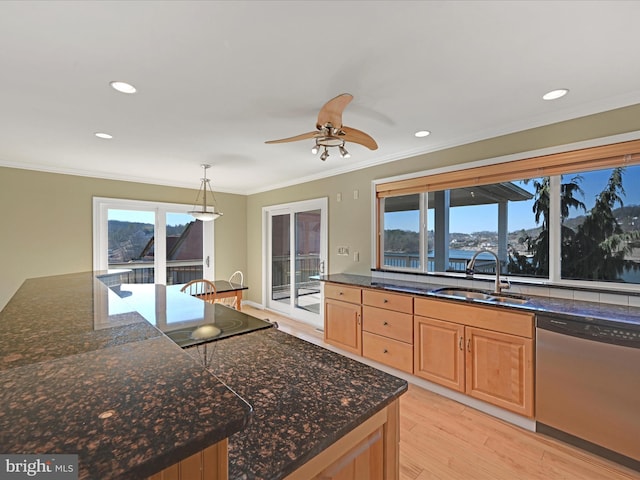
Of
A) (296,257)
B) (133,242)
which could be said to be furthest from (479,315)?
(133,242)

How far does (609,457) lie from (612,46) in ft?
8.08

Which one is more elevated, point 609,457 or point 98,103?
point 98,103

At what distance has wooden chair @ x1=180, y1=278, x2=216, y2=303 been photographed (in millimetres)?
3285

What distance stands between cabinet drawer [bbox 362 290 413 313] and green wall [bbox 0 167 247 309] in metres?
4.16

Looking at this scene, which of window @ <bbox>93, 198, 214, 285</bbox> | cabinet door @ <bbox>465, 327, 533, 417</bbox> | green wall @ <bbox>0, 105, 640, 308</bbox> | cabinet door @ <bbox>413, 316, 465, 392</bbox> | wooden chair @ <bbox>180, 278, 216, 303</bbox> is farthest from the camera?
window @ <bbox>93, 198, 214, 285</bbox>

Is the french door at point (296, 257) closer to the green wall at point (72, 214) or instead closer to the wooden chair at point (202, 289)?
the green wall at point (72, 214)

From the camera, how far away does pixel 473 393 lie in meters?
2.41

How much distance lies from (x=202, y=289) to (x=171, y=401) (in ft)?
10.6

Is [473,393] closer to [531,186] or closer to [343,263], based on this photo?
[531,186]

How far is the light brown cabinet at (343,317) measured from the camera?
3316 mm

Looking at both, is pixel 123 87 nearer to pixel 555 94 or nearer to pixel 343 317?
pixel 343 317

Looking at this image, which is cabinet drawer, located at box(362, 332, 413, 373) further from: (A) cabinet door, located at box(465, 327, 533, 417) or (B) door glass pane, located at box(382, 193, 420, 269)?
(B) door glass pane, located at box(382, 193, 420, 269)

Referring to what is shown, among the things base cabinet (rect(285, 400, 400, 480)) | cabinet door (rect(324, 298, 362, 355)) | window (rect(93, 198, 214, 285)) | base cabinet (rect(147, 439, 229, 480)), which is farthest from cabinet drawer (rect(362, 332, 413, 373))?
window (rect(93, 198, 214, 285))

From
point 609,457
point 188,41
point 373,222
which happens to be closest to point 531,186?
point 373,222
